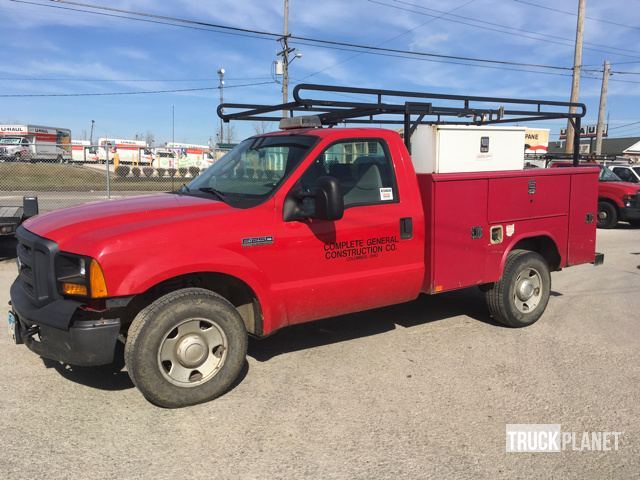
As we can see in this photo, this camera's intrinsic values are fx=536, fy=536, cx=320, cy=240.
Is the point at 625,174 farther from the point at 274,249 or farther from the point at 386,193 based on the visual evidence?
the point at 274,249

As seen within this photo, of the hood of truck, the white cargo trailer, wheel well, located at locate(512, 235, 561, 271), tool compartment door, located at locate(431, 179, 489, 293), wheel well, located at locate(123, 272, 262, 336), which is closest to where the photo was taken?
the hood of truck

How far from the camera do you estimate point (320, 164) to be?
431 centimetres

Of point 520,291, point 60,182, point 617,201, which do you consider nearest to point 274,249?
point 520,291

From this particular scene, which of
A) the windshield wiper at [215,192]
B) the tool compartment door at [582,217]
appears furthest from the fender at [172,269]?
the tool compartment door at [582,217]

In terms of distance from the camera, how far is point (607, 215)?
50.1ft

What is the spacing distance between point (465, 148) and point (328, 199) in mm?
1956

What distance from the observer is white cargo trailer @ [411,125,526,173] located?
5.01m

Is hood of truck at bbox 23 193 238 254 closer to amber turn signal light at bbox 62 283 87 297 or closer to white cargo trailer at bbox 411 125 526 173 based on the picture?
amber turn signal light at bbox 62 283 87 297

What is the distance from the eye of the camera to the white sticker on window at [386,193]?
179 inches

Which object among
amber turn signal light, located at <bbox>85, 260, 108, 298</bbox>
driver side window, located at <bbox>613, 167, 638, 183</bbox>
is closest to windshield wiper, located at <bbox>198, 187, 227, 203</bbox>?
amber turn signal light, located at <bbox>85, 260, 108, 298</bbox>

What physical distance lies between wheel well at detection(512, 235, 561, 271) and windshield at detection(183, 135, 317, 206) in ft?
9.16

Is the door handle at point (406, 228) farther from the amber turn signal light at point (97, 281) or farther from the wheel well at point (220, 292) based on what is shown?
the amber turn signal light at point (97, 281)

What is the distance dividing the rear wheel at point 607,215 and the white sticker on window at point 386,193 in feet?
42.5

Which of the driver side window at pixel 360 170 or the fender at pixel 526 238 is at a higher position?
the driver side window at pixel 360 170
